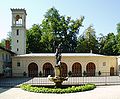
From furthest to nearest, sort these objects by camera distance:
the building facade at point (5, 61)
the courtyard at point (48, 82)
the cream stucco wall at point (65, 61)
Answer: the cream stucco wall at point (65, 61) → the building facade at point (5, 61) → the courtyard at point (48, 82)

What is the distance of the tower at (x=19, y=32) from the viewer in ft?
170

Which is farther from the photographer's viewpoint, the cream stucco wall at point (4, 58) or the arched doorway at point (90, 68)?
the arched doorway at point (90, 68)

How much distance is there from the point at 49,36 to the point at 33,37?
4.35 metres

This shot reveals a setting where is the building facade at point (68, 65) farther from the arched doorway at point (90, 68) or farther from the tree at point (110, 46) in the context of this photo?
the tree at point (110, 46)

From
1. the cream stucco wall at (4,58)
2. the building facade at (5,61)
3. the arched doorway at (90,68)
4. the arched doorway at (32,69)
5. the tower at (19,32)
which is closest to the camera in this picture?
the cream stucco wall at (4,58)

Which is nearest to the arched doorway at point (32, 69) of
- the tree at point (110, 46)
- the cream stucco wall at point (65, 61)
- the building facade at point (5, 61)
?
the cream stucco wall at point (65, 61)

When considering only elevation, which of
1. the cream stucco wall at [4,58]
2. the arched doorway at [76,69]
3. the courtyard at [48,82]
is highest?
the cream stucco wall at [4,58]

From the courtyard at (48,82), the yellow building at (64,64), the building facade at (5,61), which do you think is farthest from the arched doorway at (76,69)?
the building facade at (5,61)

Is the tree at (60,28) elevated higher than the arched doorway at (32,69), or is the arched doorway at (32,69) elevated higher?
the tree at (60,28)

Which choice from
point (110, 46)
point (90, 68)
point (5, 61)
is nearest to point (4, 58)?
point (5, 61)

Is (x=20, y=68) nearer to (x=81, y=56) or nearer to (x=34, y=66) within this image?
(x=34, y=66)

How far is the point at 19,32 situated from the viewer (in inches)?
2050

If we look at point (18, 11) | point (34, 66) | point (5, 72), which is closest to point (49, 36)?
point (18, 11)

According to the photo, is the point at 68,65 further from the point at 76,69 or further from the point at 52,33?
the point at 52,33
